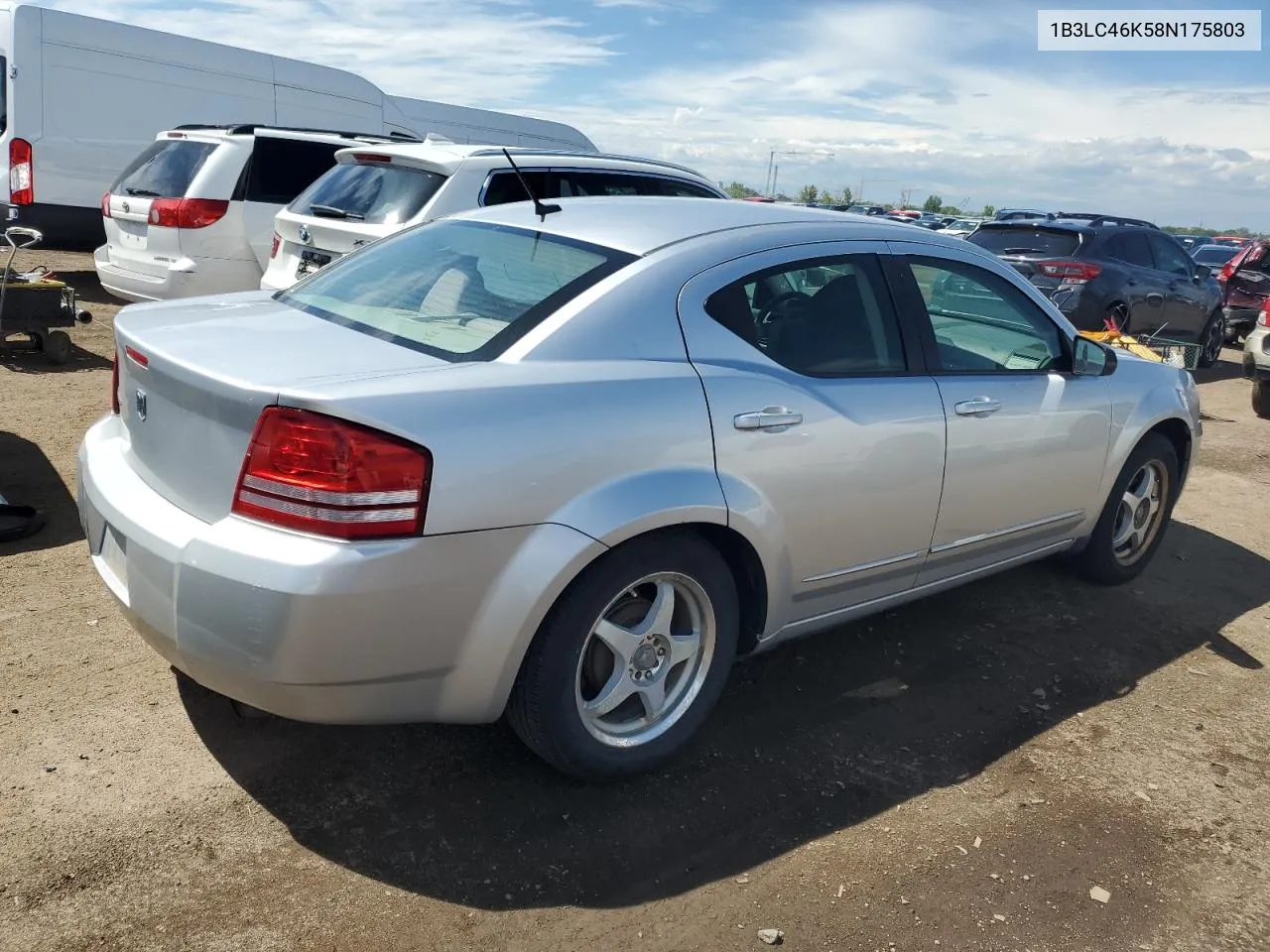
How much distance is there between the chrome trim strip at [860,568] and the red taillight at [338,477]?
146cm

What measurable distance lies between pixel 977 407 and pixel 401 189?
158 inches

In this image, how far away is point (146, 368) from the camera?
3.00 metres

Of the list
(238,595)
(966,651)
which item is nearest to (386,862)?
(238,595)

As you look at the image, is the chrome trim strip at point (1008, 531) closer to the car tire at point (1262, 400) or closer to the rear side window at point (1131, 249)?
the car tire at point (1262, 400)

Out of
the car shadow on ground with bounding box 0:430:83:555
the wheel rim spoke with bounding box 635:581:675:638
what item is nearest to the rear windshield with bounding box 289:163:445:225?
the car shadow on ground with bounding box 0:430:83:555

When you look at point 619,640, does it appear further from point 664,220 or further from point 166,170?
point 166,170

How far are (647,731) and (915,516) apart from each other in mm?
1235

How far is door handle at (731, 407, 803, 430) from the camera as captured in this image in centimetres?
316

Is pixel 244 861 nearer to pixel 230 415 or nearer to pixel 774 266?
pixel 230 415

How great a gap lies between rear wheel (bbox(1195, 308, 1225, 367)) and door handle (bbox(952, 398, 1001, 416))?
10.8 metres

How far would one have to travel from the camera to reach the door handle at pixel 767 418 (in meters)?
3.16

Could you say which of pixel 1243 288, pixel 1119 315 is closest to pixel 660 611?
pixel 1119 315

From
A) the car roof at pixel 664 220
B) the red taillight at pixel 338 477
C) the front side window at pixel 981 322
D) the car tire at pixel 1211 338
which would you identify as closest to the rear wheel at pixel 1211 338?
the car tire at pixel 1211 338

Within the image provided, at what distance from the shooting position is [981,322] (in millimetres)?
4359
